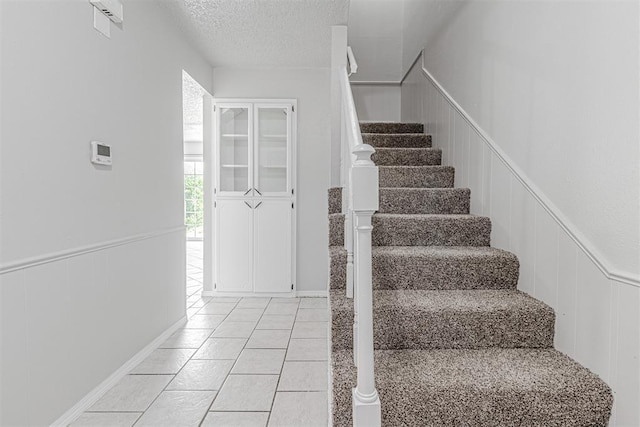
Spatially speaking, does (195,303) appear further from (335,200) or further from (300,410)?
(300,410)

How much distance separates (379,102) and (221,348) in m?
3.58

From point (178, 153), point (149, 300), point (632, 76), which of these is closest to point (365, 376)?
point (632, 76)

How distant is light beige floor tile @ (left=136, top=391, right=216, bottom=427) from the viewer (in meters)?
1.90

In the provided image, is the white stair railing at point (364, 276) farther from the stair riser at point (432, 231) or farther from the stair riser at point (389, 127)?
the stair riser at point (389, 127)

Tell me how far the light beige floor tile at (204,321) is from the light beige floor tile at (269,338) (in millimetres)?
457

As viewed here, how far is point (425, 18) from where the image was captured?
12.5 feet

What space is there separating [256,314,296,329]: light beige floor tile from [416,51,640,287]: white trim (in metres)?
2.12

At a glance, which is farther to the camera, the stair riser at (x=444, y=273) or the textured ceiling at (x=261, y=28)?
the textured ceiling at (x=261, y=28)

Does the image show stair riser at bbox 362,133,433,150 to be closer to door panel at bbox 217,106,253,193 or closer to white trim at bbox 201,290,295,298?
door panel at bbox 217,106,253,193

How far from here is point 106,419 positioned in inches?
76.0

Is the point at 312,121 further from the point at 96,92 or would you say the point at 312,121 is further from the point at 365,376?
the point at 365,376

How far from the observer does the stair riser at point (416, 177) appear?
3.04m

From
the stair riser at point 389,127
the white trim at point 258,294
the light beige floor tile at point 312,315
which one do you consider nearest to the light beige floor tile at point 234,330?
the light beige floor tile at point 312,315

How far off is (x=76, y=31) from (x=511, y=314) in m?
2.51
